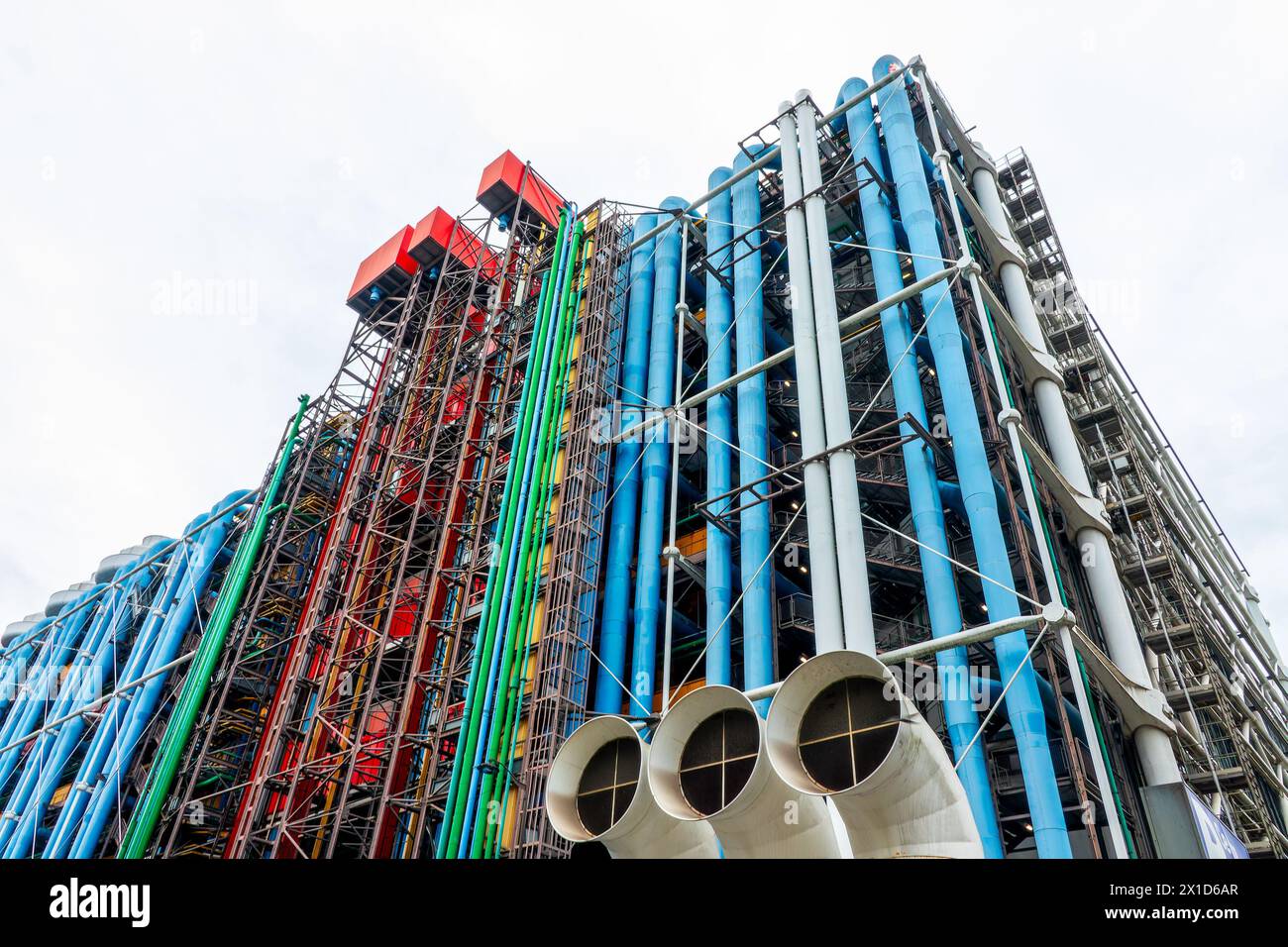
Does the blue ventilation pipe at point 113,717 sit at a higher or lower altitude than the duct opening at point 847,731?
higher

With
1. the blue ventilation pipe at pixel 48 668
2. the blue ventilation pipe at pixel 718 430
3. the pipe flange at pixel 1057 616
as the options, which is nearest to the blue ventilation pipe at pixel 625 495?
the blue ventilation pipe at pixel 718 430

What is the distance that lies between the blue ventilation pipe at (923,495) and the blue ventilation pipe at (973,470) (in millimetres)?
705

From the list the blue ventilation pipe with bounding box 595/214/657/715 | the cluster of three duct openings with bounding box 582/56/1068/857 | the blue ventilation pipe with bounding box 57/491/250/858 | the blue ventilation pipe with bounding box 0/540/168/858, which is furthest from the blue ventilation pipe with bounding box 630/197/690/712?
the blue ventilation pipe with bounding box 0/540/168/858

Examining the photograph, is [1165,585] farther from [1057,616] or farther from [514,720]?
[514,720]

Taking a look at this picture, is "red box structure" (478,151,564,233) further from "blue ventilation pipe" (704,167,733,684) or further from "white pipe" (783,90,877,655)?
"white pipe" (783,90,877,655)

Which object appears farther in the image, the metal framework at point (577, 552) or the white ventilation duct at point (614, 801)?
the metal framework at point (577, 552)

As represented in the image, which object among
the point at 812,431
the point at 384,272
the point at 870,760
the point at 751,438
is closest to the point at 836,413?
the point at 812,431

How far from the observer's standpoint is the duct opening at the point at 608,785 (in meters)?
15.7

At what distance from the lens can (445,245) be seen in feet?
152

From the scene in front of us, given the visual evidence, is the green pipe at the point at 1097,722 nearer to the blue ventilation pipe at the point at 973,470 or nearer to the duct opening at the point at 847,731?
the blue ventilation pipe at the point at 973,470

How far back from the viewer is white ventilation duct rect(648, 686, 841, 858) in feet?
47.1

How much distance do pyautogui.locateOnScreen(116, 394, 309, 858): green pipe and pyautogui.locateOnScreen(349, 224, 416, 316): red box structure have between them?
768cm
